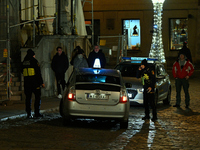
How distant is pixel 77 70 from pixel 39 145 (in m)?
3.38

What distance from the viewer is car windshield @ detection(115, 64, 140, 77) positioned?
16.5m

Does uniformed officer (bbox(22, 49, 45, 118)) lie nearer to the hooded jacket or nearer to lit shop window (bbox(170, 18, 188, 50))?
the hooded jacket

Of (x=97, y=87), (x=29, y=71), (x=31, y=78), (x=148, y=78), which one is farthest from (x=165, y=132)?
(x=29, y=71)

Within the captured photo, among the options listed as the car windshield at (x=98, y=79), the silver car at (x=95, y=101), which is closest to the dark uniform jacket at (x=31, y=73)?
the car windshield at (x=98, y=79)

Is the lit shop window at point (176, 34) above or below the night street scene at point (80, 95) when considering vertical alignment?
above

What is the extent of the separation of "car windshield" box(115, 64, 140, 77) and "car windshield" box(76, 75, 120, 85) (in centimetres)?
495

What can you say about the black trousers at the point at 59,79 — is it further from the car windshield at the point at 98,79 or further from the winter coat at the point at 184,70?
the car windshield at the point at 98,79

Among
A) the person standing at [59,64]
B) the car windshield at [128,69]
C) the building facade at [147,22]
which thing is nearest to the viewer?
the car windshield at [128,69]

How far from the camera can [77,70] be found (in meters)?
11.9

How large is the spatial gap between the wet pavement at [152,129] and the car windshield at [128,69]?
1.24 meters

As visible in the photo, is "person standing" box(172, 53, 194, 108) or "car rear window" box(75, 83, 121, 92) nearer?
"car rear window" box(75, 83, 121, 92)

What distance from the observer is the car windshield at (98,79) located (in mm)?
11355

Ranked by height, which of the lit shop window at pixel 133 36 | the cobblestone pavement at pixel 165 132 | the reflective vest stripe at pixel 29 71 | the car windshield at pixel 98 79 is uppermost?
the lit shop window at pixel 133 36

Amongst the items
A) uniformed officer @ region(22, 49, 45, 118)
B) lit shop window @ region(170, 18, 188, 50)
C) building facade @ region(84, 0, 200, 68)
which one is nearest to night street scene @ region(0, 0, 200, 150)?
uniformed officer @ region(22, 49, 45, 118)
